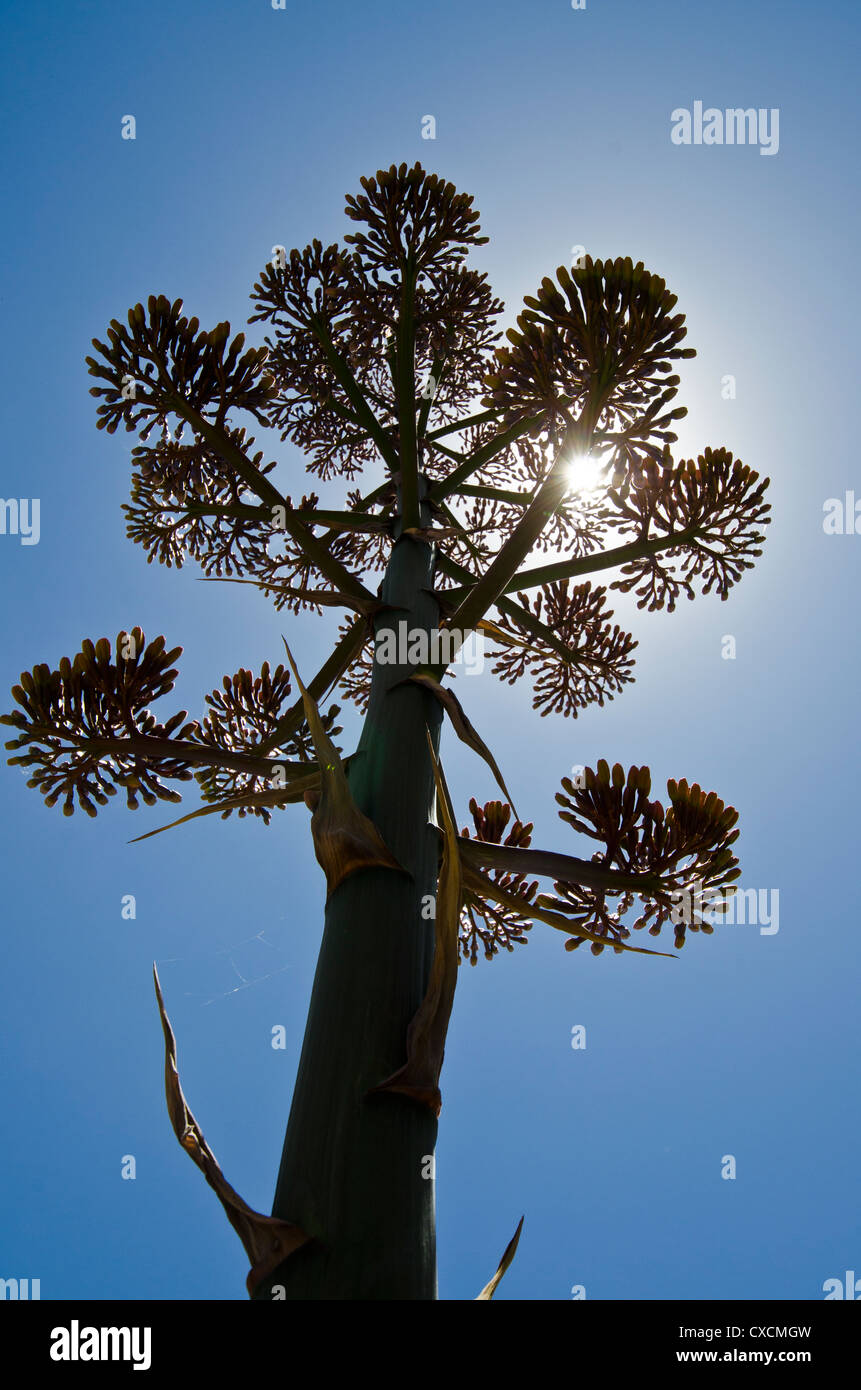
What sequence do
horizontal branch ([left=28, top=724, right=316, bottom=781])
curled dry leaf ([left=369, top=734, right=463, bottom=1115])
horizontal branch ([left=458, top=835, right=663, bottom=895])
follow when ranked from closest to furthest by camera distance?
curled dry leaf ([left=369, top=734, right=463, bottom=1115])
horizontal branch ([left=458, top=835, right=663, bottom=895])
horizontal branch ([left=28, top=724, right=316, bottom=781])

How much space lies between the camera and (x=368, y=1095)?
6.69ft

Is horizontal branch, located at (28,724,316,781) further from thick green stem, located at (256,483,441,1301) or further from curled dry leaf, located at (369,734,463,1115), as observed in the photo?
curled dry leaf, located at (369,734,463,1115)

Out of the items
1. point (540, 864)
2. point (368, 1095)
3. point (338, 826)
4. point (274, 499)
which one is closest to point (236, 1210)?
point (368, 1095)

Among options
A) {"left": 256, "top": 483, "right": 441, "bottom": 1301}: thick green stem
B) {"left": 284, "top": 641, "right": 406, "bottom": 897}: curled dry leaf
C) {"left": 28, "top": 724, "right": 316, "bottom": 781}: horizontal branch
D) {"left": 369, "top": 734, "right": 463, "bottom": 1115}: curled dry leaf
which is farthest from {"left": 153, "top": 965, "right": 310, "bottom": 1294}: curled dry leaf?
{"left": 28, "top": 724, "right": 316, "bottom": 781}: horizontal branch

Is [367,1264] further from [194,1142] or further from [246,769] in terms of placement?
[246,769]

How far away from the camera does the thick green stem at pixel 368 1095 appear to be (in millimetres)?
1827

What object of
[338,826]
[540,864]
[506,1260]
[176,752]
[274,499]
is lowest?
[506,1260]

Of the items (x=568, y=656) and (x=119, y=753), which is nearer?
(x=119, y=753)

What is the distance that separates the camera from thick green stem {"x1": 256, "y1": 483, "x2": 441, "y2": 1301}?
5.99 ft

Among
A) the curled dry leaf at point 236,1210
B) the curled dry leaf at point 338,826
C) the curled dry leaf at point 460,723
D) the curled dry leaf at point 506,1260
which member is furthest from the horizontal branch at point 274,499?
the curled dry leaf at point 506,1260

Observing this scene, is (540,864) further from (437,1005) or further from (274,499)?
(274,499)

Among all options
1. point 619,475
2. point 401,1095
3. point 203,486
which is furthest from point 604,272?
point 401,1095

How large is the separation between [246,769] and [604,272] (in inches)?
100

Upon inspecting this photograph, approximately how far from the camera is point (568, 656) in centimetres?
489
